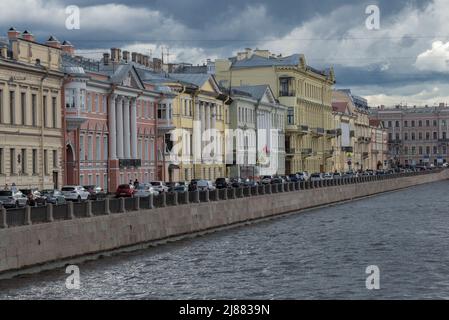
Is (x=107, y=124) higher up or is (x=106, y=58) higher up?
(x=106, y=58)

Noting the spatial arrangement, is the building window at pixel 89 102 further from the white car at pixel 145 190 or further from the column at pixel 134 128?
the white car at pixel 145 190

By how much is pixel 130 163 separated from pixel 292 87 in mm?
40674

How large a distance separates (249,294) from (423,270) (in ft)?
20.5

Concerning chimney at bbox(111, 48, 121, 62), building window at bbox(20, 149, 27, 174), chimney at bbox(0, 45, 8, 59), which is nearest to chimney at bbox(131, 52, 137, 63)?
chimney at bbox(111, 48, 121, 62)

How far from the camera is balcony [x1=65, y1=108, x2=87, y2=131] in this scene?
55.3 meters

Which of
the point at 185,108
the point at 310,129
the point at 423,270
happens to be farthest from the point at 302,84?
the point at 423,270

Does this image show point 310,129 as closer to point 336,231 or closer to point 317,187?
point 317,187

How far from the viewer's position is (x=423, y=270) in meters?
29.1

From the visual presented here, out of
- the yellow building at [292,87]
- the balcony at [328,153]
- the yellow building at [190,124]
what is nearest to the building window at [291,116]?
the yellow building at [292,87]

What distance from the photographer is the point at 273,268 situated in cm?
2997

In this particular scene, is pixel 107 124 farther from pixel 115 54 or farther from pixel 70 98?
pixel 115 54

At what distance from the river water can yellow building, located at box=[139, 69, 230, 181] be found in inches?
979

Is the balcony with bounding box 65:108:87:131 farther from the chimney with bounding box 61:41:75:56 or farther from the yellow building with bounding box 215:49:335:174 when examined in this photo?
the yellow building with bounding box 215:49:335:174

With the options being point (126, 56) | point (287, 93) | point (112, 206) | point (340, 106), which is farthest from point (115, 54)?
point (340, 106)
